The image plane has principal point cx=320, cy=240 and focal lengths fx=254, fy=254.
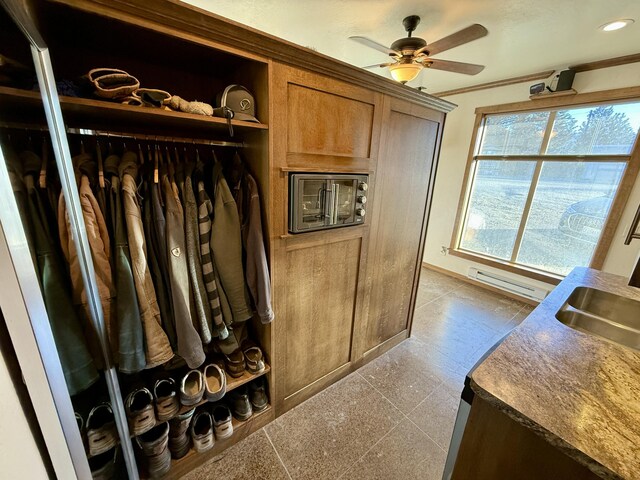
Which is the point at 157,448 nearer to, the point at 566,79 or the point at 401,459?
A: the point at 401,459

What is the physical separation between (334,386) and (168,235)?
1.52 meters

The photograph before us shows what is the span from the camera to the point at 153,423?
108 centimetres

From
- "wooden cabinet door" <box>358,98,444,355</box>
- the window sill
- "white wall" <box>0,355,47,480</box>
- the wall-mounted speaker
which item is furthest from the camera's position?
the window sill

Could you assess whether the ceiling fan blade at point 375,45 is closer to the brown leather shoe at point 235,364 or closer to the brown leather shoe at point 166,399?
the brown leather shoe at point 235,364

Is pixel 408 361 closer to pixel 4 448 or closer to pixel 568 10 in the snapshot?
pixel 4 448

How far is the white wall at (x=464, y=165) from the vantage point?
2344mm

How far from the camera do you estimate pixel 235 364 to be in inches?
52.8

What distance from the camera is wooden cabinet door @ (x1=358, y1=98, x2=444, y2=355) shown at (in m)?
1.59

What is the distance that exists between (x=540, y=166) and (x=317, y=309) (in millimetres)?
3137

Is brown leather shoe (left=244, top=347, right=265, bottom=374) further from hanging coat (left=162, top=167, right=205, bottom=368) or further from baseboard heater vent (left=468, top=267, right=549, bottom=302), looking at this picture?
baseboard heater vent (left=468, top=267, right=549, bottom=302)

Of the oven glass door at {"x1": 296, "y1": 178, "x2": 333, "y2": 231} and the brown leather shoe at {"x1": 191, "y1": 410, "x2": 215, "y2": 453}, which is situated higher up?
the oven glass door at {"x1": 296, "y1": 178, "x2": 333, "y2": 231}

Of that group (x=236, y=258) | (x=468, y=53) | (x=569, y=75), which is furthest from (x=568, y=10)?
(x=236, y=258)

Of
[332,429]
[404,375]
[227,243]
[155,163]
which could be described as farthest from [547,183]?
[155,163]

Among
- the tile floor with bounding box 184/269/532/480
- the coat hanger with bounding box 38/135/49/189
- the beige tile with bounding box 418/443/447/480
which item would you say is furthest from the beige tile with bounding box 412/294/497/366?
Result: the coat hanger with bounding box 38/135/49/189
